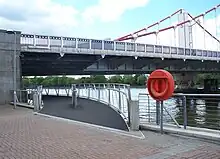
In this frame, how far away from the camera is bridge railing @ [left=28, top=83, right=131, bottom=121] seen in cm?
1079

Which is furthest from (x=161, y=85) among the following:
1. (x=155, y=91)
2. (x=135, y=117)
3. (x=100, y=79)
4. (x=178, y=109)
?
(x=100, y=79)

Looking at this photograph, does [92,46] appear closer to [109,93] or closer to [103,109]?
[109,93]

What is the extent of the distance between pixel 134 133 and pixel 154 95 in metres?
1.20

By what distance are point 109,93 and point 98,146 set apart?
303 inches

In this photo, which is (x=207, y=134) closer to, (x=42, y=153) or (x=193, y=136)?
(x=193, y=136)

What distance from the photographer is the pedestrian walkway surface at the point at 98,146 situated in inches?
225

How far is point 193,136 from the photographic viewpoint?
23.4ft

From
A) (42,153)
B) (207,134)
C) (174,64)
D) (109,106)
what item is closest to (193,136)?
(207,134)

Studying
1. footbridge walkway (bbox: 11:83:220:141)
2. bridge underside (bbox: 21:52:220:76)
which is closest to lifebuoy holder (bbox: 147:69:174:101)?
footbridge walkway (bbox: 11:83:220:141)

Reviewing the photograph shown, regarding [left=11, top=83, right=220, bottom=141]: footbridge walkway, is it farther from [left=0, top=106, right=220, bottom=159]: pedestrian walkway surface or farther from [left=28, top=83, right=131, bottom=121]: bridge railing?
[left=0, top=106, right=220, bottom=159]: pedestrian walkway surface

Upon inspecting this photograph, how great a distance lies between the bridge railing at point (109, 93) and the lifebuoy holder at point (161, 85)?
153 cm

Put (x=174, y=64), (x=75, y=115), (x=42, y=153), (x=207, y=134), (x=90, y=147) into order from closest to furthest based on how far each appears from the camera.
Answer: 1. (x=42, y=153)
2. (x=90, y=147)
3. (x=207, y=134)
4. (x=75, y=115)
5. (x=174, y=64)

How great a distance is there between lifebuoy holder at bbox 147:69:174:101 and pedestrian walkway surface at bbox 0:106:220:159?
42.1 inches

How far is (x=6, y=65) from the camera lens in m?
23.2
